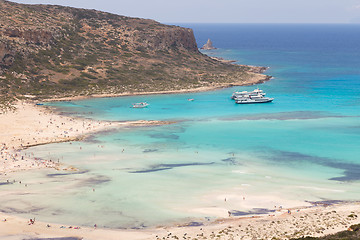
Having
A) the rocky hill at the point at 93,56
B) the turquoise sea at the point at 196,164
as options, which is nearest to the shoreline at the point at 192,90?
the rocky hill at the point at 93,56

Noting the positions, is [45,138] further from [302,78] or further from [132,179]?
[302,78]

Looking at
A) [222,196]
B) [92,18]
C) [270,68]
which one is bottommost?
[222,196]

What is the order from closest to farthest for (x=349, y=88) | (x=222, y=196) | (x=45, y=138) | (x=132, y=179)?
1. (x=222, y=196)
2. (x=132, y=179)
3. (x=45, y=138)
4. (x=349, y=88)

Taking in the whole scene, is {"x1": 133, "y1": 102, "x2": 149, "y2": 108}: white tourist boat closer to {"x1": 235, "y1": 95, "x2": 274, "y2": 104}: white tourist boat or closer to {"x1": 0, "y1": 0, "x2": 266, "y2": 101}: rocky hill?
{"x1": 0, "y1": 0, "x2": 266, "y2": 101}: rocky hill

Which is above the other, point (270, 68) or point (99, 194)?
point (270, 68)

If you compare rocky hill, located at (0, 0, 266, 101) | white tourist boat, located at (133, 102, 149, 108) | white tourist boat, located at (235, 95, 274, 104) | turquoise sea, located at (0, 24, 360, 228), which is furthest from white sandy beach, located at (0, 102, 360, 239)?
rocky hill, located at (0, 0, 266, 101)

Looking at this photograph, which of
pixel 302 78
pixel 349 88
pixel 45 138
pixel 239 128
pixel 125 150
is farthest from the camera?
pixel 302 78

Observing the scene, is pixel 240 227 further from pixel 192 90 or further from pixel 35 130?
pixel 192 90

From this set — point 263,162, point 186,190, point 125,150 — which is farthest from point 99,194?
point 263,162
